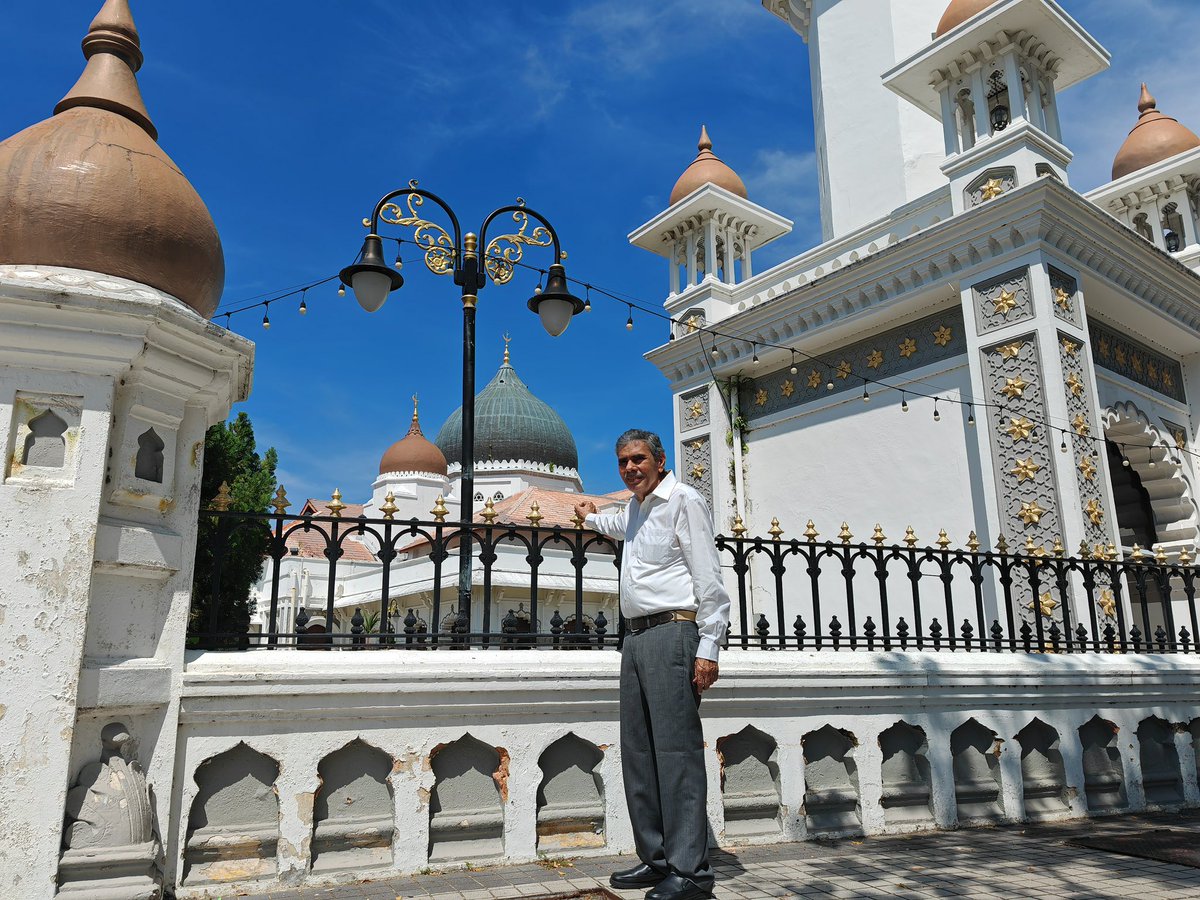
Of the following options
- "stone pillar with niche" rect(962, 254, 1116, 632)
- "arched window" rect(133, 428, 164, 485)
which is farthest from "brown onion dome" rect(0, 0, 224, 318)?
"stone pillar with niche" rect(962, 254, 1116, 632)

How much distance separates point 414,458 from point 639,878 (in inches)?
1612

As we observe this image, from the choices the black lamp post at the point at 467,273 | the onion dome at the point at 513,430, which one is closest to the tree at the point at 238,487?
the black lamp post at the point at 467,273

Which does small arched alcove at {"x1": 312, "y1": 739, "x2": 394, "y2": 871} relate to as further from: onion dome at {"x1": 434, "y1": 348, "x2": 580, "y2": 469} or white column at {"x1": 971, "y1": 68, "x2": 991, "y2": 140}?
onion dome at {"x1": 434, "y1": 348, "x2": 580, "y2": 469}

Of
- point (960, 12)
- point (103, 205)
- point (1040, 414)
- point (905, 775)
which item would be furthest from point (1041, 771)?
point (960, 12)

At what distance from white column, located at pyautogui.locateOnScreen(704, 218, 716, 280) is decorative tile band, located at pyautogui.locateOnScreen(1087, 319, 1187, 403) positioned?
20.0ft

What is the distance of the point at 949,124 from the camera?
1227 centimetres

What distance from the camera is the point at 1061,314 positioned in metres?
10.6

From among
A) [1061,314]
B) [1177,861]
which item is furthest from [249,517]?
[1061,314]

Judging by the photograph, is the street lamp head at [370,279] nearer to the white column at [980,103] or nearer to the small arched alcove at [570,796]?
the small arched alcove at [570,796]

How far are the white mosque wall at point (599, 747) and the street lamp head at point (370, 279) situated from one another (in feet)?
10.3

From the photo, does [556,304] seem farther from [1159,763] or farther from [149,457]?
[1159,763]

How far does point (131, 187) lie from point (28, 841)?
2631mm

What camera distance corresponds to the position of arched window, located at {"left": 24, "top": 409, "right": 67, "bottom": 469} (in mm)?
3496

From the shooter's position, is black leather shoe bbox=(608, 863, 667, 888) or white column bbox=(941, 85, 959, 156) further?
white column bbox=(941, 85, 959, 156)
